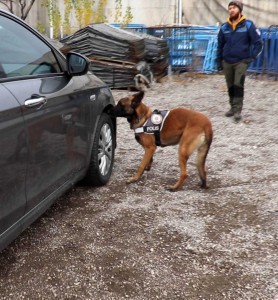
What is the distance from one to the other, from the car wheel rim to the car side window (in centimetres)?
103

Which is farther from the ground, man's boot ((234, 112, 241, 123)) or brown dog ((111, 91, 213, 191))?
brown dog ((111, 91, 213, 191))

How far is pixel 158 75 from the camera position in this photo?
1152 centimetres

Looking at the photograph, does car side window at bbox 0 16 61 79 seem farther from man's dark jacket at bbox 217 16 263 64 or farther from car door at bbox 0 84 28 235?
man's dark jacket at bbox 217 16 263 64

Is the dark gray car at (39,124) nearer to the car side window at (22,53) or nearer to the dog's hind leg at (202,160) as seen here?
the car side window at (22,53)

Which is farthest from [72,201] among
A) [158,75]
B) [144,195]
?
[158,75]

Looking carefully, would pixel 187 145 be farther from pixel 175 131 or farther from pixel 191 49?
pixel 191 49

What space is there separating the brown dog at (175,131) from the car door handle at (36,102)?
1562 mm

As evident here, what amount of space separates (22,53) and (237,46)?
458cm

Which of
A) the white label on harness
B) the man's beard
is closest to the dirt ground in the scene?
the white label on harness

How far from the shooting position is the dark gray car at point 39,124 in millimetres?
2484

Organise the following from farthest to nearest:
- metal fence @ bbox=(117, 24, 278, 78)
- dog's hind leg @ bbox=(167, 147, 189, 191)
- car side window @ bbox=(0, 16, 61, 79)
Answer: metal fence @ bbox=(117, 24, 278, 78)
dog's hind leg @ bbox=(167, 147, 189, 191)
car side window @ bbox=(0, 16, 61, 79)

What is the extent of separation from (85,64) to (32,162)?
3.80ft

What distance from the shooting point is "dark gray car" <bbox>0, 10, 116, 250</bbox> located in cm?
248

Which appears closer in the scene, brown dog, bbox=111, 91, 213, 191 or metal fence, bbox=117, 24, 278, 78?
brown dog, bbox=111, 91, 213, 191
